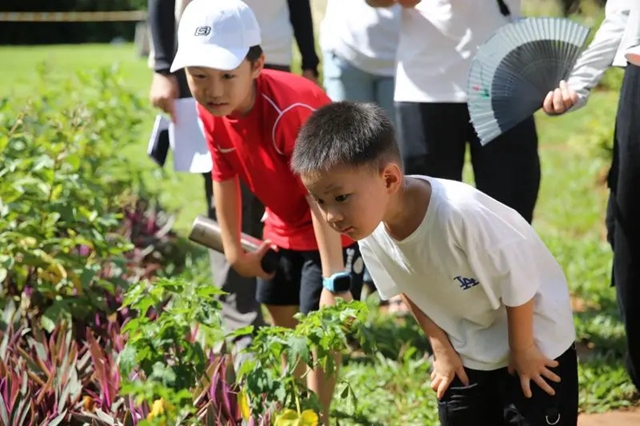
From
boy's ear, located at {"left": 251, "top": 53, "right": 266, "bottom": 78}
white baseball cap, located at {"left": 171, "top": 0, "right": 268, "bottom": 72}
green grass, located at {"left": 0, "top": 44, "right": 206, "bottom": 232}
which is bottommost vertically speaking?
green grass, located at {"left": 0, "top": 44, "right": 206, "bottom": 232}

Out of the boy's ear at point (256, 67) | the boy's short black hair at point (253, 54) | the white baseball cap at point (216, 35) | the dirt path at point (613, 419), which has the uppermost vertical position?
the white baseball cap at point (216, 35)

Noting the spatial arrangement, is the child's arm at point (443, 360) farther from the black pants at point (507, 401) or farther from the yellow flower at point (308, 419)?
the yellow flower at point (308, 419)

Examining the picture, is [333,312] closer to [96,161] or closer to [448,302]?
[448,302]

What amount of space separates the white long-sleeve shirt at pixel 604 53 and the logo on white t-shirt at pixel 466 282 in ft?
3.03

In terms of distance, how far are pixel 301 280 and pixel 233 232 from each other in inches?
10.9

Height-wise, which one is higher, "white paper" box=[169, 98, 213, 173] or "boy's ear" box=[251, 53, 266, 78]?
"boy's ear" box=[251, 53, 266, 78]

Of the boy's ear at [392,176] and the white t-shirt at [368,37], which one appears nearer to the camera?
the boy's ear at [392,176]

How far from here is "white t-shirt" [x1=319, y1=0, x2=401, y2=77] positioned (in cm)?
427

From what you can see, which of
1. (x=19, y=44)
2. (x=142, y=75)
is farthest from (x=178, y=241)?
(x=19, y=44)

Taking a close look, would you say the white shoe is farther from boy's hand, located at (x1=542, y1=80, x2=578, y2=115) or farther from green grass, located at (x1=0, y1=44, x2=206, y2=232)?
green grass, located at (x1=0, y1=44, x2=206, y2=232)

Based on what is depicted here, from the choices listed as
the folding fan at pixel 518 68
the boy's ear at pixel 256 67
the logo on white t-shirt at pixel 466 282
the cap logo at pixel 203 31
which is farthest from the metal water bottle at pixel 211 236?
the logo on white t-shirt at pixel 466 282

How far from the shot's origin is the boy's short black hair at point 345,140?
2535mm

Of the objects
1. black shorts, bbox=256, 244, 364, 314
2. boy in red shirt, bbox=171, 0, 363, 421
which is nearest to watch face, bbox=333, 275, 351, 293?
boy in red shirt, bbox=171, 0, 363, 421

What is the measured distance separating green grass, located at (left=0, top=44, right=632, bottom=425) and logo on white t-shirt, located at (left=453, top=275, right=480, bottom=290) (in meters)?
0.42
